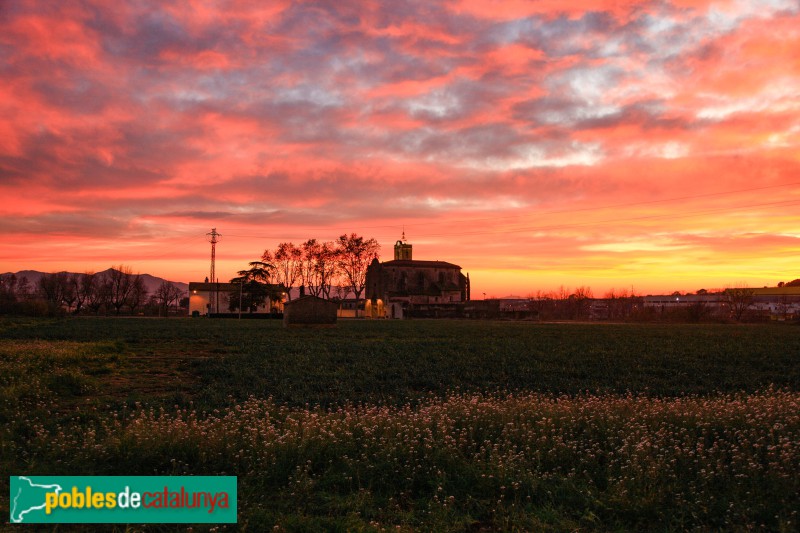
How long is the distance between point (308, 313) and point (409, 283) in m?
74.9

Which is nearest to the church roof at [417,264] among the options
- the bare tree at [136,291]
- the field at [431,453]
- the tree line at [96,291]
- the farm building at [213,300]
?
the farm building at [213,300]

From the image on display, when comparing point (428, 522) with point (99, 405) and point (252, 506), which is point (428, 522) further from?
point (99, 405)

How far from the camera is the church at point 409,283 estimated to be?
378 feet

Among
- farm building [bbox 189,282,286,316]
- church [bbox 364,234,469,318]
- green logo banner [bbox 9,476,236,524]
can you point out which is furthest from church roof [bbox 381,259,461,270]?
green logo banner [bbox 9,476,236,524]

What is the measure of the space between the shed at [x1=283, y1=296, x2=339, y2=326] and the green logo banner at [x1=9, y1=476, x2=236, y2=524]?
42.8 metres

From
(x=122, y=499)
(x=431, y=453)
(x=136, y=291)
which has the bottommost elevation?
(x=122, y=499)

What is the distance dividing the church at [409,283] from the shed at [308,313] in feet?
187

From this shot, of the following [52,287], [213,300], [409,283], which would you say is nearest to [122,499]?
[213,300]

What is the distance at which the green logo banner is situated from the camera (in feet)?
21.6

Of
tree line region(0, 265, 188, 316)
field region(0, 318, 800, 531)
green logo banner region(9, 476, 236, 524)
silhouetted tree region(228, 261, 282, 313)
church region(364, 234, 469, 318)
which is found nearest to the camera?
green logo banner region(9, 476, 236, 524)

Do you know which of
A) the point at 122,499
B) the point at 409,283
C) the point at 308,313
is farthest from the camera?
the point at 409,283

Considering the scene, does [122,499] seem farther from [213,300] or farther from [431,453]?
[213,300]

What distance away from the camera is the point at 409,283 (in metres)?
125

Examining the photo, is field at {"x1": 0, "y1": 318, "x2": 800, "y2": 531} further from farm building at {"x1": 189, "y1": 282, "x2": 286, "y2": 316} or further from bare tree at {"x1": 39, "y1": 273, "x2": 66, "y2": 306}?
bare tree at {"x1": 39, "y1": 273, "x2": 66, "y2": 306}
